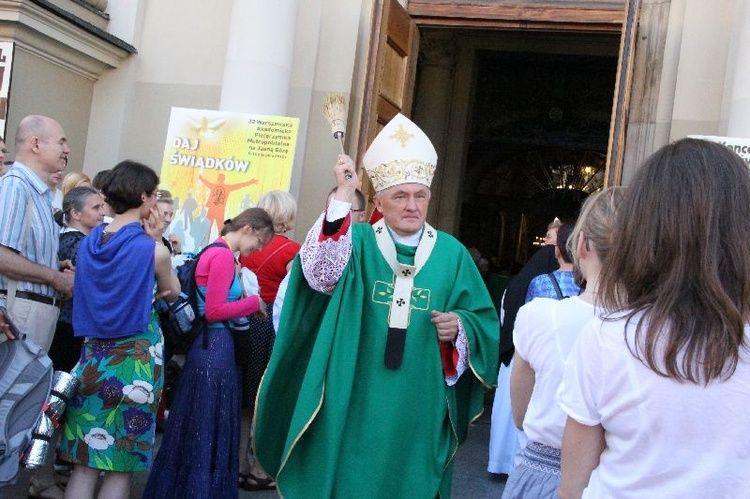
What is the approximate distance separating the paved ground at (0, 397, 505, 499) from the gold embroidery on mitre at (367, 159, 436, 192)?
2.35 m

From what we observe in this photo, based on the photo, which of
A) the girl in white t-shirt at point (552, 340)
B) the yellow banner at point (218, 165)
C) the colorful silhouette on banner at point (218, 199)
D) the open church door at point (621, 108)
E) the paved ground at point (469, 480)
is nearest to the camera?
the girl in white t-shirt at point (552, 340)

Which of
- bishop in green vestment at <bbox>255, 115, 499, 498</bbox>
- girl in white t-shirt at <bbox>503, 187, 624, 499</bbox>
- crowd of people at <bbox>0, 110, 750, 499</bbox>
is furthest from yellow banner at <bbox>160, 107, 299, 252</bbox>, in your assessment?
girl in white t-shirt at <bbox>503, 187, 624, 499</bbox>

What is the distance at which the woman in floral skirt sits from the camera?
379cm

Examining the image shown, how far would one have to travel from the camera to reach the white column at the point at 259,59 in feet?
24.1

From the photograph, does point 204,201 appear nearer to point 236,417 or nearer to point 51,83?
point 51,83

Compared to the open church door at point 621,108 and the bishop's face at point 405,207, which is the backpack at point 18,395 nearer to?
the bishop's face at point 405,207

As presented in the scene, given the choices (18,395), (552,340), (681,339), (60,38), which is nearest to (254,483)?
(18,395)

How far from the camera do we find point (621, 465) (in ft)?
5.22

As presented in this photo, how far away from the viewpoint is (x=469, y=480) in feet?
19.2

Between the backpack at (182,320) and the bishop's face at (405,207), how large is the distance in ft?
4.20

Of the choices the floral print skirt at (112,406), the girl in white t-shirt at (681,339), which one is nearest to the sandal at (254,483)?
the floral print skirt at (112,406)

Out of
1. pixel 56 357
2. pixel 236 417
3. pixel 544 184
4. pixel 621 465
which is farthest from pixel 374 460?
pixel 544 184

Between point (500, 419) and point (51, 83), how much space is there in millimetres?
4825

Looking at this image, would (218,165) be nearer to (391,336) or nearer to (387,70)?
(387,70)
